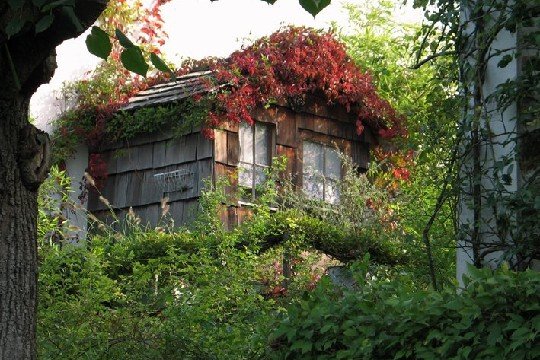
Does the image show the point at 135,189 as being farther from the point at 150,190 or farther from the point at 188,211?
the point at 188,211

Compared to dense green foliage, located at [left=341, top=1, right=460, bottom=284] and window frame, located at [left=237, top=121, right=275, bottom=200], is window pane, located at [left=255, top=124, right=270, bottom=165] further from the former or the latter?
dense green foliage, located at [left=341, top=1, right=460, bottom=284]

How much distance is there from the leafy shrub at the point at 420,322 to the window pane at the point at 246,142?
9.11 meters

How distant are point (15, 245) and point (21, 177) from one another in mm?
368

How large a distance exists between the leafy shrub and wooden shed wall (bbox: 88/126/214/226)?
8572 millimetres

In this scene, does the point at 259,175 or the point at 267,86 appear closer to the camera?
the point at 267,86

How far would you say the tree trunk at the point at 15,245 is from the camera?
586 centimetres

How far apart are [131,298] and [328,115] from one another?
8.61 metres

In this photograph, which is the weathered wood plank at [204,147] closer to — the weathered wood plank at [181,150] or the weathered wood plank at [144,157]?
the weathered wood plank at [181,150]

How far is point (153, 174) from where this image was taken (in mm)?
16094

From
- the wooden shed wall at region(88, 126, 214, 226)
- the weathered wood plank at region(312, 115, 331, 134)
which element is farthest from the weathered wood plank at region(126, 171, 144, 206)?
the weathered wood plank at region(312, 115, 331, 134)

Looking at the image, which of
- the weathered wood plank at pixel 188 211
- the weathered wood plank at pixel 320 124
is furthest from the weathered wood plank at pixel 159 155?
the weathered wood plank at pixel 320 124

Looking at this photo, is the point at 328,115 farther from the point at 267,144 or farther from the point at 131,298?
the point at 131,298

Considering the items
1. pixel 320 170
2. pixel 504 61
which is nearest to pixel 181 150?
pixel 320 170

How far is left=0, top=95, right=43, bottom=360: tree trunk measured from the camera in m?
5.86
